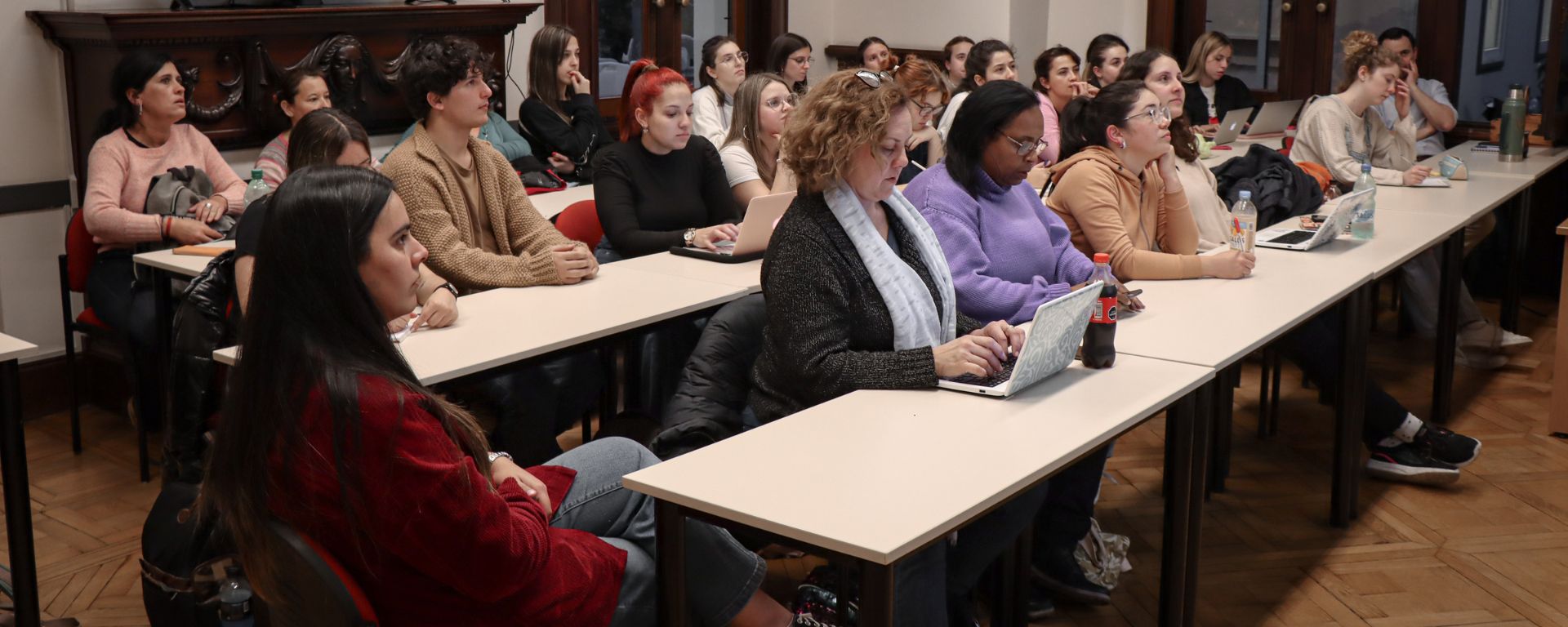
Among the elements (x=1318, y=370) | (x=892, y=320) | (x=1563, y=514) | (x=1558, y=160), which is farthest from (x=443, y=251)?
(x=1558, y=160)

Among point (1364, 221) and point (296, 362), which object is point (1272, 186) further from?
point (296, 362)

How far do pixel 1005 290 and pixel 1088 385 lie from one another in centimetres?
58

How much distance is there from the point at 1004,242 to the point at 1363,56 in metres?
2.78

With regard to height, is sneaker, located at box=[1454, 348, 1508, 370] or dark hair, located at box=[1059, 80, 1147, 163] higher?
dark hair, located at box=[1059, 80, 1147, 163]

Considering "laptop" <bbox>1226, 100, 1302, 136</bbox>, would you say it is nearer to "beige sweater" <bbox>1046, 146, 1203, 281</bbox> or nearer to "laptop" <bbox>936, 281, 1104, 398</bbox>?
"beige sweater" <bbox>1046, 146, 1203, 281</bbox>

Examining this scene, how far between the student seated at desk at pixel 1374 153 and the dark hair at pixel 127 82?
13.5 feet

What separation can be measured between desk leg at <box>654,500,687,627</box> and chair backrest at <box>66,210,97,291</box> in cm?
294

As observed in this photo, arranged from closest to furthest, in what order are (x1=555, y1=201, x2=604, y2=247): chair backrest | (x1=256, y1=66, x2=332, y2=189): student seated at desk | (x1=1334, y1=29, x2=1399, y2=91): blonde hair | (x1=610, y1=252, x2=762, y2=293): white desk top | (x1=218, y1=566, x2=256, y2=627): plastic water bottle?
(x1=218, y1=566, x2=256, y2=627): plastic water bottle, (x1=610, y1=252, x2=762, y2=293): white desk top, (x1=555, y1=201, x2=604, y2=247): chair backrest, (x1=256, y1=66, x2=332, y2=189): student seated at desk, (x1=1334, y1=29, x2=1399, y2=91): blonde hair

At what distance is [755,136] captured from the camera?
15.4 ft

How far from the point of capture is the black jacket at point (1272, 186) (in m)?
4.53

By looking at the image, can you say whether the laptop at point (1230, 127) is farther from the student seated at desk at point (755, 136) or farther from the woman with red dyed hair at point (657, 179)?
the woman with red dyed hair at point (657, 179)

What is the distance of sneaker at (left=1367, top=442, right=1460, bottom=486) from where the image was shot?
3.94m

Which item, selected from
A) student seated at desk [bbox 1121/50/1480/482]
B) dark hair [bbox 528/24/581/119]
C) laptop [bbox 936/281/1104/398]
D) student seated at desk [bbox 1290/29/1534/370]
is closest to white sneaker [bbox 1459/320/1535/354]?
student seated at desk [bbox 1290/29/1534/370]

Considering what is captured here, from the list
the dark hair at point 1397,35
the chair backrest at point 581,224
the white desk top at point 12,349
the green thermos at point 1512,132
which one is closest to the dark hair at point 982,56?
the dark hair at point 1397,35
